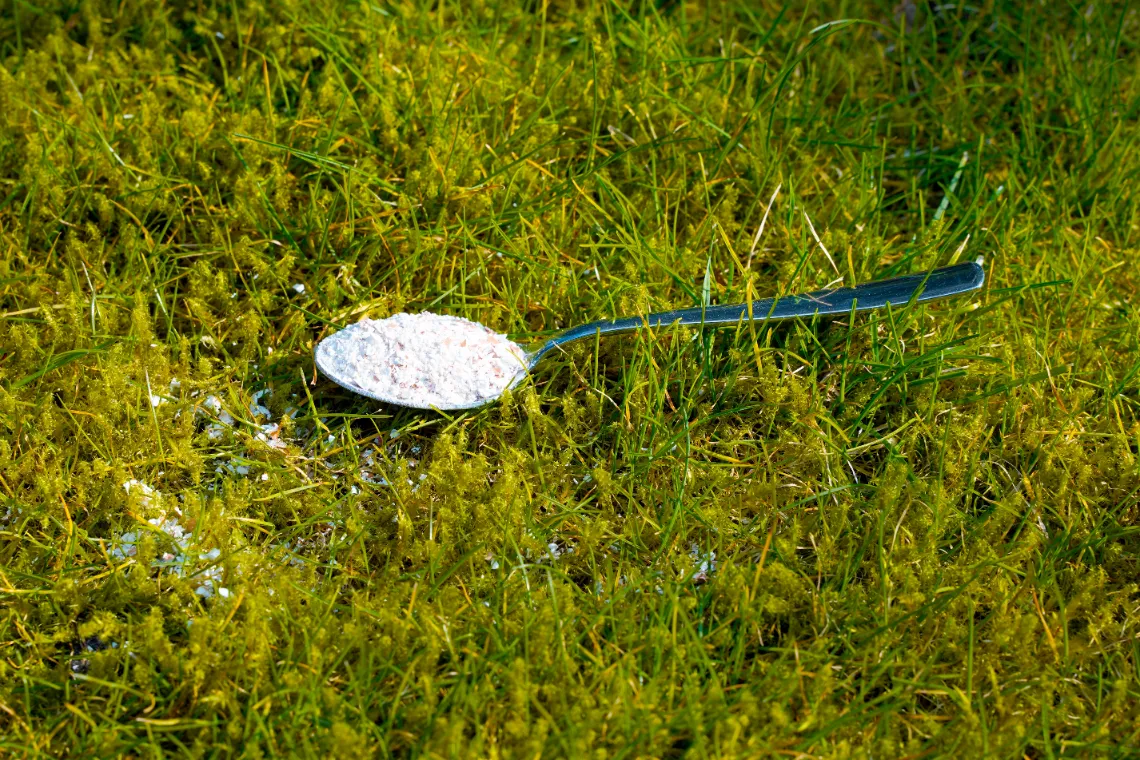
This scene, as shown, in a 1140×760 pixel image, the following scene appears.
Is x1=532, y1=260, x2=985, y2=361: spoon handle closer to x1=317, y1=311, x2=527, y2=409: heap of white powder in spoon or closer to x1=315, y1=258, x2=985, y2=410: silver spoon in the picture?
x1=315, y1=258, x2=985, y2=410: silver spoon

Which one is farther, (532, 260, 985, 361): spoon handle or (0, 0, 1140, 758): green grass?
(532, 260, 985, 361): spoon handle

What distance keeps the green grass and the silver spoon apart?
2.1 inches

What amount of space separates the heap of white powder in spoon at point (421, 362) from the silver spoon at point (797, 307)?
3 cm

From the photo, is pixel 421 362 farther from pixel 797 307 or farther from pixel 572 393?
pixel 797 307

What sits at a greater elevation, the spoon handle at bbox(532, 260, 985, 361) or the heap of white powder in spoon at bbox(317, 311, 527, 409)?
the spoon handle at bbox(532, 260, 985, 361)

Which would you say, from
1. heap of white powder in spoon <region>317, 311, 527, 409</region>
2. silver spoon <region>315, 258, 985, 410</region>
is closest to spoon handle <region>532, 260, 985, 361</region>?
silver spoon <region>315, 258, 985, 410</region>

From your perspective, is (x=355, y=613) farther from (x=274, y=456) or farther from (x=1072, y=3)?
(x=1072, y=3)

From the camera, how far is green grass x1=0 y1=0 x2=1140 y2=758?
5.84ft

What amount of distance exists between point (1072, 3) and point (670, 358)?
192cm

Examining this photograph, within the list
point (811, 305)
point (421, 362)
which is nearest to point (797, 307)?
point (811, 305)

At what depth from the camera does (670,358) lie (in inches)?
89.4

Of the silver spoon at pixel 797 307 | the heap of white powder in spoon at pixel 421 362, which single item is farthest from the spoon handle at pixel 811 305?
the heap of white powder in spoon at pixel 421 362

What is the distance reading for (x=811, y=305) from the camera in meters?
2.30

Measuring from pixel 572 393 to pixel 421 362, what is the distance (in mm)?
332
